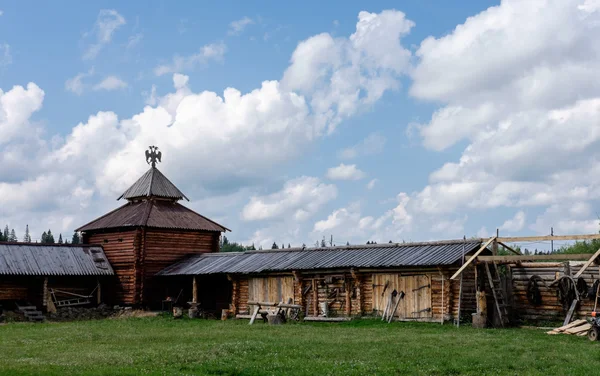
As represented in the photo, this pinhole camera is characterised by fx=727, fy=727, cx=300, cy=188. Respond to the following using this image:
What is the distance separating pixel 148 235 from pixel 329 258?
14.0 meters

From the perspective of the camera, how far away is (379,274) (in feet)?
107

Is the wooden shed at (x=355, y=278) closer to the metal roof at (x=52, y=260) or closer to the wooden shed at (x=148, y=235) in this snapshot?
the wooden shed at (x=148, y=235)

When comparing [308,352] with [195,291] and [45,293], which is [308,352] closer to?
[195,291]

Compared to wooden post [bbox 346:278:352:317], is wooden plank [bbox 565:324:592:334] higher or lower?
lower

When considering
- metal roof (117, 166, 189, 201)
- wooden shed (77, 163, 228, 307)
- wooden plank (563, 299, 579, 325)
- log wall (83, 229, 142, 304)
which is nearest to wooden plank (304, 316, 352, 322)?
wooden plank (563, 299, 579, 325)

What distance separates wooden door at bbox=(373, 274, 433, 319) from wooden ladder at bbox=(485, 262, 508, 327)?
9.00ft

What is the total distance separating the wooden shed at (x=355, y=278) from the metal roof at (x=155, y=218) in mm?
4440

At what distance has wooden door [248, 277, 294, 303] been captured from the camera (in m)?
36.6

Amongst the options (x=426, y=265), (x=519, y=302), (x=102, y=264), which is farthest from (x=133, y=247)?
(x=519, y=302)

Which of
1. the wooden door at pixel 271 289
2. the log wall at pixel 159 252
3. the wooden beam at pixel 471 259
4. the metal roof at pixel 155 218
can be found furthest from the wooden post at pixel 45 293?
the wooden beam at pixel 471 259

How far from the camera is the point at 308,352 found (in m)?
19.1

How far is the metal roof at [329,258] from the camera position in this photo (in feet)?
102

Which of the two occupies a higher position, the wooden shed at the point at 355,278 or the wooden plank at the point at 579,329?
the wooden shed at the point at 355,278

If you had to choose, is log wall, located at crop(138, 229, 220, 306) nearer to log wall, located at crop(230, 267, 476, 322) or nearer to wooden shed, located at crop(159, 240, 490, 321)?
wooden shed, located at crop(159, 240, 490, 321)
